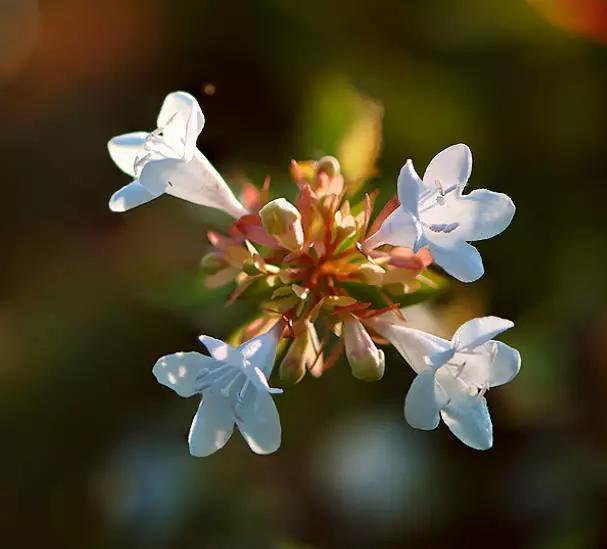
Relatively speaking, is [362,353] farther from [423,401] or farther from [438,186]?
[438,186]

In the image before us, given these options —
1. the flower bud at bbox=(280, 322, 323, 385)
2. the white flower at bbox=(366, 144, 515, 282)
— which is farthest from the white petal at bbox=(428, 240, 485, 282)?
the flower bud at bbox=(280, 322, 323, 385)

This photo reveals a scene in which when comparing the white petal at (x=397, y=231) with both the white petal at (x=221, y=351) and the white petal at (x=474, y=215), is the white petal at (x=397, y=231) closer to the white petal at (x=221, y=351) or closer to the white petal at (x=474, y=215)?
the white petal at (x=474, y=215)

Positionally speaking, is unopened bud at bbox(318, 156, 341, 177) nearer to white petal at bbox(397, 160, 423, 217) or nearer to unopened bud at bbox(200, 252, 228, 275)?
unopened bud at bbox(200, 252, 228, 275)

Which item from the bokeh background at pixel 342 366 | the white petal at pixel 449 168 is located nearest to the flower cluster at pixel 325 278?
the white petal at pixel 449 168

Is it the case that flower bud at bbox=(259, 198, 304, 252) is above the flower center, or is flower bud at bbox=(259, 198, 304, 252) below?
below
